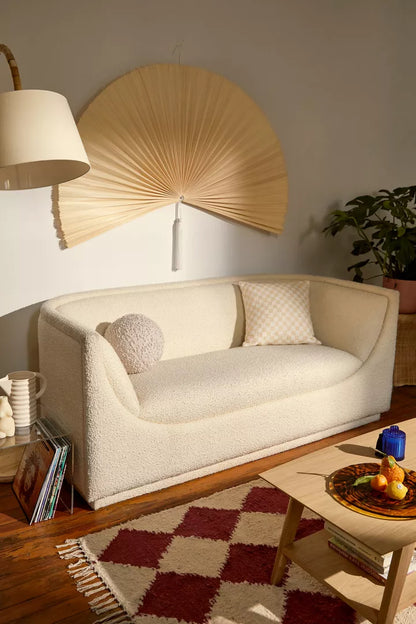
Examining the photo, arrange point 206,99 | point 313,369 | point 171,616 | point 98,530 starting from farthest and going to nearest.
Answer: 1. point 206,99
2. point 313,369
3. point 98,530
4. point 171,616

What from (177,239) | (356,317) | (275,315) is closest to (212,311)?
(275,315)

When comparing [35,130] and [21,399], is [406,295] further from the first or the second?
[35,130]

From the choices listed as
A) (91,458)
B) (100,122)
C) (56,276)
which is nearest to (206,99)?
(100,122)

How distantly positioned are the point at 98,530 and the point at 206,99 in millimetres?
2274

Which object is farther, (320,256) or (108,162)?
(320,256)

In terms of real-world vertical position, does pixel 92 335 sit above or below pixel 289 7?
below

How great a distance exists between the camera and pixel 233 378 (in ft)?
8.82

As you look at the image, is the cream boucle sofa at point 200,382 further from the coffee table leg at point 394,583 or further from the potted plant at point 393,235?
the coffee table leg at point 394,583

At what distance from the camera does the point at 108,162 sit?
302 cm

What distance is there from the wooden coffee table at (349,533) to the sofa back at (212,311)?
3.71ft

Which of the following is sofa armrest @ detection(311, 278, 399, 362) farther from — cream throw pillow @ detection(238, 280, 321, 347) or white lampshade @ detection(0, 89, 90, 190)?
white lampshade @ detection(0, 89, 90, 190)

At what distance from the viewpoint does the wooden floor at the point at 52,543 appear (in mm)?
1800

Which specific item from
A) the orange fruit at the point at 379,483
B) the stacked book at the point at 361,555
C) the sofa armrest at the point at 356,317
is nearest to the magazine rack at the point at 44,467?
the stacked book at the point at 361,555

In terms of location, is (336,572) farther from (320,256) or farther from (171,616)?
(320,256)
